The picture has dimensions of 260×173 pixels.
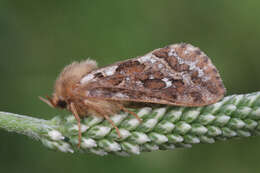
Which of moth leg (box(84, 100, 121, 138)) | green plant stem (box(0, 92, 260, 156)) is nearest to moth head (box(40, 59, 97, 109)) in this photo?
moth leg (box(84, 100, 121, 138))

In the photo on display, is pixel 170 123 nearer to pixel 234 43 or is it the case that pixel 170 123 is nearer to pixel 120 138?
pixel 120 138

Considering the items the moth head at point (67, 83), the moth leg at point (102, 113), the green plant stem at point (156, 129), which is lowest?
the green plant stem at point (156, 129)

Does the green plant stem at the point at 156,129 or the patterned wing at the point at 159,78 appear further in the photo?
the patterned wing at the point at 159,78

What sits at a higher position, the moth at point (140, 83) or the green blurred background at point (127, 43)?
the green blurred background at point (127, 43)

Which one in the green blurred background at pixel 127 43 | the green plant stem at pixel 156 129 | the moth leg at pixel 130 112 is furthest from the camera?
the green blurred background at pixel 127 43

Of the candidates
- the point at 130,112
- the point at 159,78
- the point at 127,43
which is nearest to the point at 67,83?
the point at 130,112

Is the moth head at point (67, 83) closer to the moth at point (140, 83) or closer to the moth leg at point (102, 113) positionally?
the moth at point (140, 83)

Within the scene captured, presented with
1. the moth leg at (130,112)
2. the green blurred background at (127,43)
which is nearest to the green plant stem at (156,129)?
the moth leg at (130,112)
